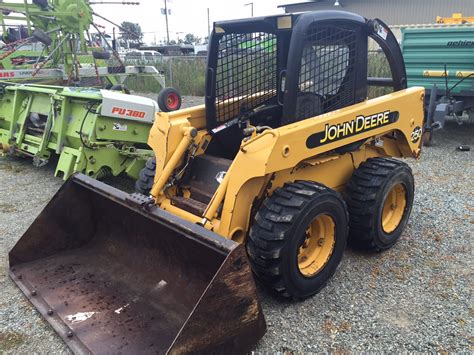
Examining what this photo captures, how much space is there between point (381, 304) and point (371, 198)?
0.83 meters

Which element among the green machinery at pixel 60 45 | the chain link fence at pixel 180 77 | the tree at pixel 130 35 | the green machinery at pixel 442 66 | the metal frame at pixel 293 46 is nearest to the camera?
the metal frame at pixel 293 46

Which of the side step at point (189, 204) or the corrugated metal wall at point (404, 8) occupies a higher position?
the corrugated metal wall at point (404, 8)

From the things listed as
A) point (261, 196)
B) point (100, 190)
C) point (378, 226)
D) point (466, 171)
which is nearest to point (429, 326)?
point (378, 226)

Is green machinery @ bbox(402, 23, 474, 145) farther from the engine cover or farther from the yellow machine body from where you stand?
the engine cover

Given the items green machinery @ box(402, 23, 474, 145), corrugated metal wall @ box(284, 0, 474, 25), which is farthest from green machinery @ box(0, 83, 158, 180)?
corrugated metal wall @ box(284, 0, 474, 25)

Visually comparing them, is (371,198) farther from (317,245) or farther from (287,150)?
(287,150)

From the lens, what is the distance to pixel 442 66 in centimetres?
782

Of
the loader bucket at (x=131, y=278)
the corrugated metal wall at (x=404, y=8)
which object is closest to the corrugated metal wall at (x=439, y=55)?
the loader bucket at (x=131, y=278)

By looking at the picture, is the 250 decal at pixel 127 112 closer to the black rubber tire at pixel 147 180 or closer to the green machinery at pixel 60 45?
the black rubber tire at pixel 147 180

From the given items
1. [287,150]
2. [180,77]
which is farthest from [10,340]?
[180,77]

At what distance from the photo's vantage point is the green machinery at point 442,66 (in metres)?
7.39

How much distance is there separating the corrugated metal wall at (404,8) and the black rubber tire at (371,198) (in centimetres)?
2945

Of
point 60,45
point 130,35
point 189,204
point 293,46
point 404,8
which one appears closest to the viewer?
point 293,46

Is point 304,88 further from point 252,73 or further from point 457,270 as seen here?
point 457,270
